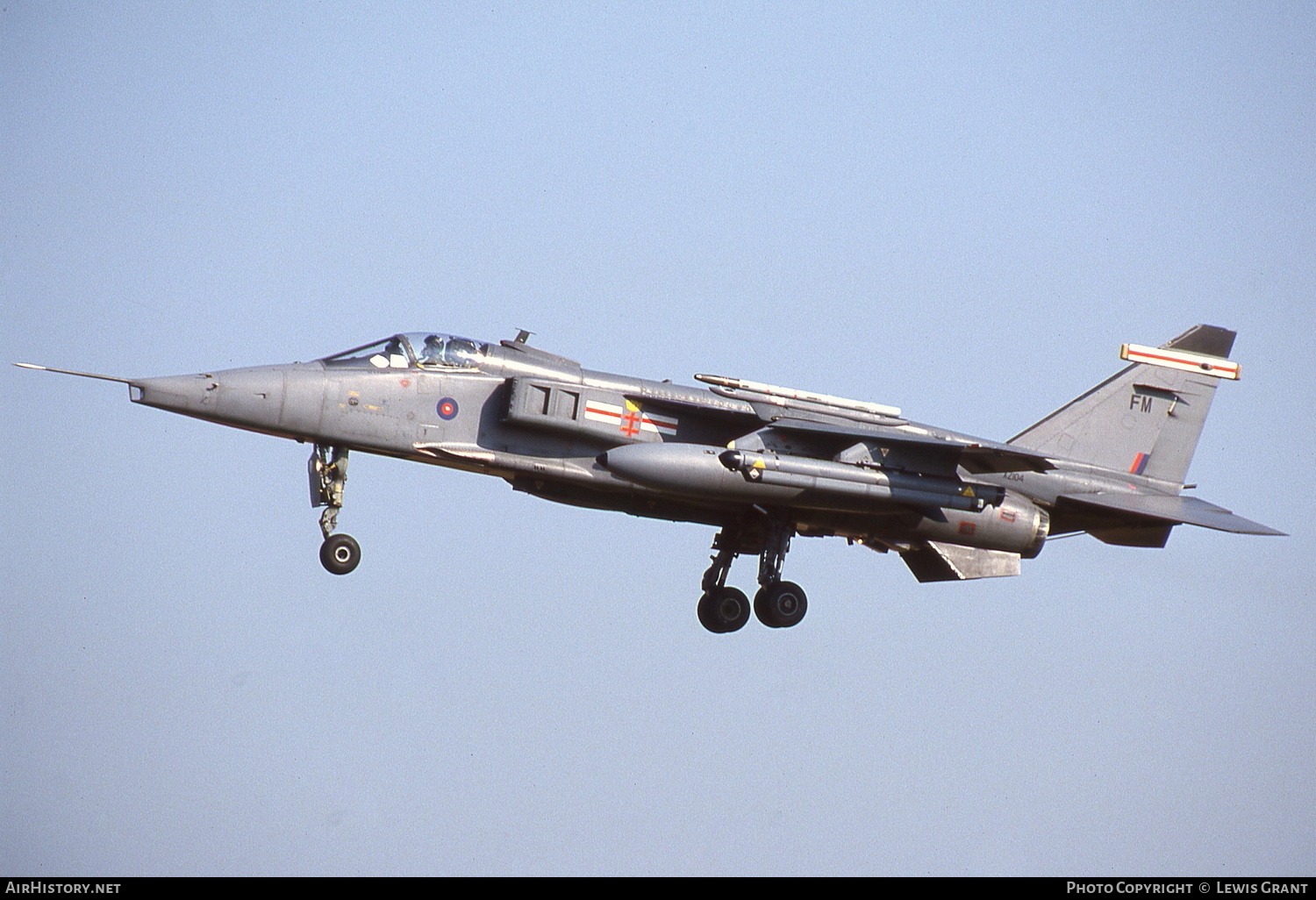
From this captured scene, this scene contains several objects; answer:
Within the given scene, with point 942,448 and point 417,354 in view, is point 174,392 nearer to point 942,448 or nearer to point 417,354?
point 417,354

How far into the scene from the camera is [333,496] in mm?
18750

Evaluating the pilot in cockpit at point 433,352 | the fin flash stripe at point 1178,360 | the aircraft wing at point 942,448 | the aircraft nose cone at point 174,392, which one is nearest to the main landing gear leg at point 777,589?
the aircraft wing at point 942,448

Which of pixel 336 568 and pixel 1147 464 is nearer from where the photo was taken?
pixel 336 568

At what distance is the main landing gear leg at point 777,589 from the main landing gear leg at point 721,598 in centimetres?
50

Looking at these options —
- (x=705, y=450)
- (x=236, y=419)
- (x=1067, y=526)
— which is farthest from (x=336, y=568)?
(x=1067, y=526)

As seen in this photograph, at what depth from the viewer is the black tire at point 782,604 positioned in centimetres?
2064

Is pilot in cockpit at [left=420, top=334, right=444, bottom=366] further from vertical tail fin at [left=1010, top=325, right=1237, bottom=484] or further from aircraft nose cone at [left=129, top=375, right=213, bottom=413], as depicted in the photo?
vertical tail fin at [left=1010, top=325, right=1237, bottom=484]

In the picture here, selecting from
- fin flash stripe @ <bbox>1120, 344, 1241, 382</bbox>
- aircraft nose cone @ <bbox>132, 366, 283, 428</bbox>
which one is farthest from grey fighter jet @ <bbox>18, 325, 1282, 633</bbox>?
fin flash stripe @ <bbox>1120, 344, 1241, 382</bbox>

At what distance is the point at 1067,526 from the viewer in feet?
71.9
